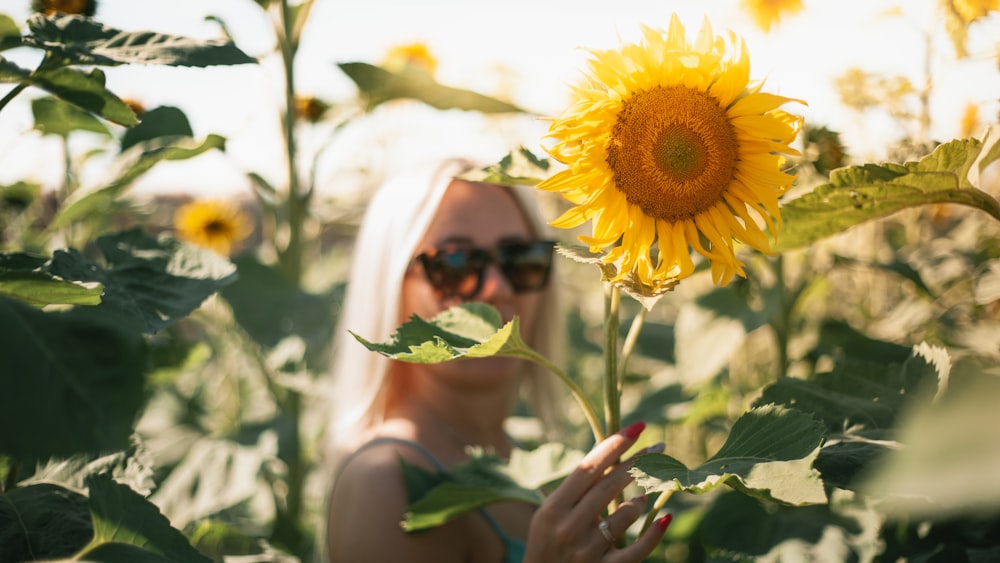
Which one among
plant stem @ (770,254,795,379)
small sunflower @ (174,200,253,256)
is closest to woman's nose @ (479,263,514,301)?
plant stem @ (770,254,795,379)

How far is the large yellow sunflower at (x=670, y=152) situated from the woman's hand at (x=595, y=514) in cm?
21

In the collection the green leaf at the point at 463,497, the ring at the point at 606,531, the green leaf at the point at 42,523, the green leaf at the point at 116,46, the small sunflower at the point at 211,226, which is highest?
the green leaf at the point at 116,46

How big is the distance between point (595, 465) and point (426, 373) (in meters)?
0.68

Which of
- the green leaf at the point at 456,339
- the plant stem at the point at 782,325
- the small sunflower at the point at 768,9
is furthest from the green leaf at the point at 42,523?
the small sunflower at the point at 768,9

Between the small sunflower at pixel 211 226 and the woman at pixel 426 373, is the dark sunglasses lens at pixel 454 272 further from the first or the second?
the small sunflower at pixel 211 226

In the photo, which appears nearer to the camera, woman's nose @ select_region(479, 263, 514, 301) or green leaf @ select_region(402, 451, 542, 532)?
green leaf @ select_region(402, 451, 542, 532)

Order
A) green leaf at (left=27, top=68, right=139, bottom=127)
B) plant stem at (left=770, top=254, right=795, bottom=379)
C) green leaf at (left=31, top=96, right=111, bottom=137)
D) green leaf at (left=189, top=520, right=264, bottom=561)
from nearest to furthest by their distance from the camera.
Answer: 1. green leaf at (left=27, top=68, right=139, bottom=127)
2. green leaf at (left=31, top=96, right=111, bottom=137)
3. green leaf at (left=189, top=520, right=264, bottom=561)
4. plant stem at (left=770, top=254, right=795, bottom=379)

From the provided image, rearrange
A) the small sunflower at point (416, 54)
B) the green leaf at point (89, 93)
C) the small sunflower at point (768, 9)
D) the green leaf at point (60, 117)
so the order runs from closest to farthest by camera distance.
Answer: the green leaf at point (89, 93)
the green leaf at point (60, 117)
the small sunflower at point (768, 9)
the small sunflower at point (416, 54)

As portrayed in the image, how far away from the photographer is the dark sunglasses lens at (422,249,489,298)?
1273 millimetres

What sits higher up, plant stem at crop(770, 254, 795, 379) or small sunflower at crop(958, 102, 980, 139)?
small sunflower at crop(958, 102, 980, 139)

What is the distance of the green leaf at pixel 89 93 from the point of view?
72 centimetres

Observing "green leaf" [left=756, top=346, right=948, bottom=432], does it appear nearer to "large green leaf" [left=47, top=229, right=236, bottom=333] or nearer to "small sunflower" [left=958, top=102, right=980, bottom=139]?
"large green leaf" [left=47, top=229, right=236, bottom=333]

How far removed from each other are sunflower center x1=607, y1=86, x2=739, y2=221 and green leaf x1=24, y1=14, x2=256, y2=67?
0.35 m

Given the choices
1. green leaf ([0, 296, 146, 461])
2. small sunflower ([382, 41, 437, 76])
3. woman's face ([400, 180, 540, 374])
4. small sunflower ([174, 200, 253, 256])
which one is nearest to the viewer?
green leaf ([0, 296, 146, 461])
